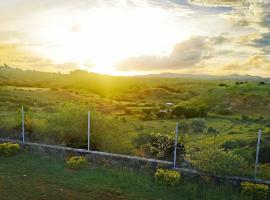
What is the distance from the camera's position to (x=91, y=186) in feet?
36.6

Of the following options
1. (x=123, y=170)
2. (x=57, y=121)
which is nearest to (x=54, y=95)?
(x=57, y=121)

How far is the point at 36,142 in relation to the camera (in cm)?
1561

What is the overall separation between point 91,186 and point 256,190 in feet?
17.2

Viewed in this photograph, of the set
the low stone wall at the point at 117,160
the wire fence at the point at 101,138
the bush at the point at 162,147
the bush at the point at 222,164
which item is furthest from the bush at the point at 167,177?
the bush at the point at 162,147

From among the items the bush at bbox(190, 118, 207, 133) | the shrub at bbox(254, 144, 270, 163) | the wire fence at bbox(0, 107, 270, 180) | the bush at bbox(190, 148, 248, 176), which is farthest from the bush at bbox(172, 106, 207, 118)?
the bush at bbox(190, 148, 248, 176)

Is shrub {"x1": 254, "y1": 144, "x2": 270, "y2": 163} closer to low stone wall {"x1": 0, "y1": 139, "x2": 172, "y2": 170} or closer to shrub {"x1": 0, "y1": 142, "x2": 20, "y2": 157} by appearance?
low stone wall {"x1": 0, "y1": 139, "x2": 172, "y2": 170}

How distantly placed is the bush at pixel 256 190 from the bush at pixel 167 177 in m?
2.17

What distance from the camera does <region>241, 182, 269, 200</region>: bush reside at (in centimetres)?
1049

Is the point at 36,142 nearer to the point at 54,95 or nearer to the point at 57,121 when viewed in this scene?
the point at 57,121

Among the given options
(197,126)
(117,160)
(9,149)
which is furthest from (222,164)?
(197,126)

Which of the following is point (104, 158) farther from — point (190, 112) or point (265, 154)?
point (190, 112)

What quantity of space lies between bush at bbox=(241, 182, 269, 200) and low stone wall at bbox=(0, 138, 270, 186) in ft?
1.34

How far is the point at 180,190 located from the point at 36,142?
7608 mm

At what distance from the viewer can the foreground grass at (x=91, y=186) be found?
34.5 ft
